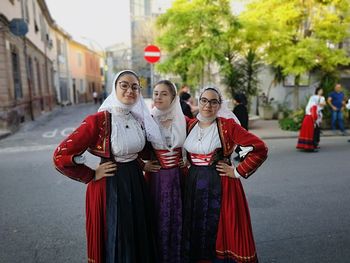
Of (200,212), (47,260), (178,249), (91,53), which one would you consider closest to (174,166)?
(200,212)

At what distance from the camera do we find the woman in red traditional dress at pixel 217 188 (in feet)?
8.55

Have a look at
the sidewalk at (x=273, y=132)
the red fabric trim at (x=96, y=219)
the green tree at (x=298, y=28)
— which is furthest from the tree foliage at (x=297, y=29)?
the red fabric trim at (x=96, y=219)

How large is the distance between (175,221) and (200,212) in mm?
227

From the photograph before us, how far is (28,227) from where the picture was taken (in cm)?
402

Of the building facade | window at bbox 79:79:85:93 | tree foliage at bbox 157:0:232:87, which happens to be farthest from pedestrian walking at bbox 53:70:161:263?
window at bbox 79:79:85:93

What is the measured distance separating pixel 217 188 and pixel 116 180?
0.84m

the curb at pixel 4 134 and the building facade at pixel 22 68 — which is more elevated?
the building facade at pixel 22 68

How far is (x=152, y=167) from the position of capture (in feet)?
8.96

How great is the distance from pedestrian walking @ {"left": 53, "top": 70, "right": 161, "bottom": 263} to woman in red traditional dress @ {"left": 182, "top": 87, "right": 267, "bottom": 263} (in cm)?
44

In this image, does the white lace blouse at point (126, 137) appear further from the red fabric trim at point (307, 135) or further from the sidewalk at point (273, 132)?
the sidewalk at point (273, 132)

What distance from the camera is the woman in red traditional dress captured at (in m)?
2.61

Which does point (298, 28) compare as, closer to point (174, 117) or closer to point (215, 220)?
point (174, 117)

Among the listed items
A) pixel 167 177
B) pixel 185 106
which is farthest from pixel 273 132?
pixel 167 177

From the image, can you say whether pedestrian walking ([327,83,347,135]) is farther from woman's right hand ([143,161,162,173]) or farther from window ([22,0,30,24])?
window ([22,0,30,24])
